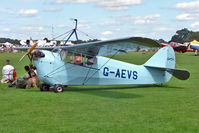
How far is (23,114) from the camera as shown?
713 cm

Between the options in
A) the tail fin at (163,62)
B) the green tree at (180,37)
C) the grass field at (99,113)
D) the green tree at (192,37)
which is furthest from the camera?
the green tree at (192,37)

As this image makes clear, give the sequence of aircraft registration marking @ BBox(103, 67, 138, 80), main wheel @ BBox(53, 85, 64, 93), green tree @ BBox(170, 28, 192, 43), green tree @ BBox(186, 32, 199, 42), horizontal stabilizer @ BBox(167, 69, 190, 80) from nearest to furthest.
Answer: main wheel @ BBox(53, 85, 64, 93), aircraft registration marking @ BBox(103, 67, 138, 80), horizontal stabilizer @ BBox(167, 69, 190, 80), green tree @ BBox(170, 28, 192, 43), green tree @ BBox(186, 32, 199, 42)

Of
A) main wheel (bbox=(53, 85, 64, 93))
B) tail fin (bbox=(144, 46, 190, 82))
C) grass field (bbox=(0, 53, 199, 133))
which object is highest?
tail fin (bbox=(144, 46, 190, 82))

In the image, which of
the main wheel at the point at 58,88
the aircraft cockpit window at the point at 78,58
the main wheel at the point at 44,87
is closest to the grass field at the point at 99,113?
the main wheel at the point at 58,88

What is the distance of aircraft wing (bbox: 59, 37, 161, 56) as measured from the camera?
343 inches

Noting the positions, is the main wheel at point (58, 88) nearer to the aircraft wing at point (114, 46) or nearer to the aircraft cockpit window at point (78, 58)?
the aircraft cockpit window at point (78, 58)

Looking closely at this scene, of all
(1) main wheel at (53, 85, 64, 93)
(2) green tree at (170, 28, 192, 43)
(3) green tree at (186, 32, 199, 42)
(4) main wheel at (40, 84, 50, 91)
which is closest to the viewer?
(1) main wheel at (53, 85, 64, 93)

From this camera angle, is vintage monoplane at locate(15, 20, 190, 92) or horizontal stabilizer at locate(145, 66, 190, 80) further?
horizontal stabilizer at locate(145, 66, 190, 80)

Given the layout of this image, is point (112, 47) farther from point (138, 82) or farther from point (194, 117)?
point (194, 117)

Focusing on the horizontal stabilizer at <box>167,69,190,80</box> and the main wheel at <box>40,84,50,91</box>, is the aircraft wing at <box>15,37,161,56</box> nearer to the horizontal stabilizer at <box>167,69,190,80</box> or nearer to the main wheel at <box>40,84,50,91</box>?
the main wheel at <box>40,84,50,91</box>

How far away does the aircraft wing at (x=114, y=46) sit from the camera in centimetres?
871

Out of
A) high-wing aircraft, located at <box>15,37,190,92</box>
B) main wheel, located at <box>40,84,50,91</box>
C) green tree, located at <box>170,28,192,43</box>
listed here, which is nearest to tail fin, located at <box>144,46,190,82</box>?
high-wing aircraft, located at <box>15,37,190,92</box>

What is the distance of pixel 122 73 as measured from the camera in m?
12.4

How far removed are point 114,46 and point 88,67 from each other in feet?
6.51
